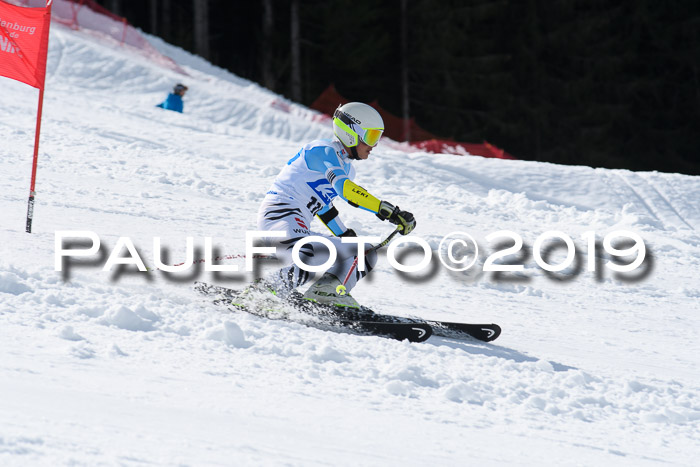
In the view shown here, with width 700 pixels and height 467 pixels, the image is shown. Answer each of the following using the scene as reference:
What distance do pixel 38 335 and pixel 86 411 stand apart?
3.61 ft

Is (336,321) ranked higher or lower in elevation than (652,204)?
lower

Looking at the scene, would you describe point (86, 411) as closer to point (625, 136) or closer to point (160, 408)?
point (160, 408)

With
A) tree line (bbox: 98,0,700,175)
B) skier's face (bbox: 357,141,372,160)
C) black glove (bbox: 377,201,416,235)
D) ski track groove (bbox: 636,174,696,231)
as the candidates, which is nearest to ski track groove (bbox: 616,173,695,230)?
ski track groove (bbox: 636,174,696,231)

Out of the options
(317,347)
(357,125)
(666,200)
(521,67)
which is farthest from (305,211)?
(521,67)

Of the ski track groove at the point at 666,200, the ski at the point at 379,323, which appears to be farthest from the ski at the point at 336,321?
the ski track groove at the point at 666,200

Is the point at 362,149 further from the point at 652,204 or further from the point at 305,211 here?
the point at 652,204

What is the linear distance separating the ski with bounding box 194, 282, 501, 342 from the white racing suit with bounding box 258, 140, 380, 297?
0.65 feet

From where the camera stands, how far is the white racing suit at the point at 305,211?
559 cm

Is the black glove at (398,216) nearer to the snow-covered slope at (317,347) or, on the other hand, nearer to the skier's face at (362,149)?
the skier's face at (362,149)

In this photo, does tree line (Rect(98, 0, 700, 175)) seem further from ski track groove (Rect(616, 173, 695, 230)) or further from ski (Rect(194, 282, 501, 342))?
ski (Rect(194, 282, 501, 342))

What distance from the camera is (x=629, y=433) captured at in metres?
4.18

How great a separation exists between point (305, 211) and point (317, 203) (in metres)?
0.10

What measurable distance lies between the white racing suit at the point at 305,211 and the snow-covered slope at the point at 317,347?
0.60 meters

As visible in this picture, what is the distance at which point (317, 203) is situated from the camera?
573cm
